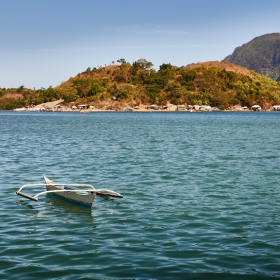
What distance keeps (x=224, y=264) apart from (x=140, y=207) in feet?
27.0

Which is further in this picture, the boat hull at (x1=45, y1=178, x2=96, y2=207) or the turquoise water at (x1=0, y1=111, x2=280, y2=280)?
the boat hull at (x1=45, y1=178, x2=96, y2=207)

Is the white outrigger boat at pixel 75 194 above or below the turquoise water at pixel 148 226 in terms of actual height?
above

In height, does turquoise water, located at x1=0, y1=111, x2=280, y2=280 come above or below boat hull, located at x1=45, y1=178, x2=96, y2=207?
below

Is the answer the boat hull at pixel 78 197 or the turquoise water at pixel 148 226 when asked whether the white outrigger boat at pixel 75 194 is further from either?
the turquoise water at pixel 148 226

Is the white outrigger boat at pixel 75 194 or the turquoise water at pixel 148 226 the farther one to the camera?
the white outrigger boat at pixel 75 194

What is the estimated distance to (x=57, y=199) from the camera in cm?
2336

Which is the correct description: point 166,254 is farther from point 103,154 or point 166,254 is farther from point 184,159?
point 103,154

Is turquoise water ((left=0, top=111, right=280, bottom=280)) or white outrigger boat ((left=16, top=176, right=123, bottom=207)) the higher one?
white outrigger boat ((left=16, top=176, right=123, bottom=207))

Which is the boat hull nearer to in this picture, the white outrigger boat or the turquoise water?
the white outrigger boat

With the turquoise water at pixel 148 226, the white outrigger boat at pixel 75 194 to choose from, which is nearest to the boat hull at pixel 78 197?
the white outrigger boat at pixel 75 194

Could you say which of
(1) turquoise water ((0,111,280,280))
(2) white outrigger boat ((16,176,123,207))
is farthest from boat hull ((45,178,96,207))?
(1) turquoise water ((0,111,280,280))

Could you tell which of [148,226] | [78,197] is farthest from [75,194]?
[148,226]

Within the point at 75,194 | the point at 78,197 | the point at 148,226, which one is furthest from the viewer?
Answer: the point at 75,194

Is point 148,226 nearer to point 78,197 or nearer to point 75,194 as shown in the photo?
point 78,197
